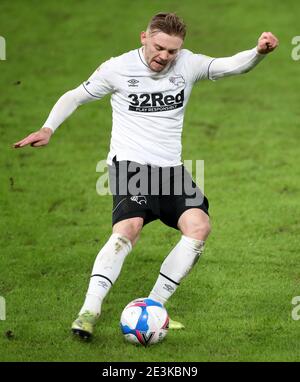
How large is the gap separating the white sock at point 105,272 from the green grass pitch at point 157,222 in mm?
379

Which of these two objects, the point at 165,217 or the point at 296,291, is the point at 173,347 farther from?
the point at 296,291

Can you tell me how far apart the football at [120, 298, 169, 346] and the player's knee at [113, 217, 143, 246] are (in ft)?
1.85

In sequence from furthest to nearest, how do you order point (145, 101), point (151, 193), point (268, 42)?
point (145, 101) → point (151, 193) → point (268, 42)

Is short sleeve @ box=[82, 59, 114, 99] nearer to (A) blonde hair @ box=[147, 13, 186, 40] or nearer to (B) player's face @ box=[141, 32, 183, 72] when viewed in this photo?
(B) player's face @ box=[141, 32, 183, 72]

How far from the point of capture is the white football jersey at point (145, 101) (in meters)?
8.16

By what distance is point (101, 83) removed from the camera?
26.9 ft

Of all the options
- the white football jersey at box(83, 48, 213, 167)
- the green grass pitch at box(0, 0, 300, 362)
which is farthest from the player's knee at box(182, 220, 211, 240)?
the green grass pitch at box(0, 0, 300, 362)

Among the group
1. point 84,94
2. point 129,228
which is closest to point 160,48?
point 84,94

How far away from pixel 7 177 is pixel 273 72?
653 cm

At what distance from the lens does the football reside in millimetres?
7613

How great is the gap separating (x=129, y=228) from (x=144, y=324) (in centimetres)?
81

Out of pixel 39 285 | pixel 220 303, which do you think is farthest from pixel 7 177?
pixel 220 303

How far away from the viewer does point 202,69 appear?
8.29m

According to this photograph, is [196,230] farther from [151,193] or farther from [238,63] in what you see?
[238,63]
